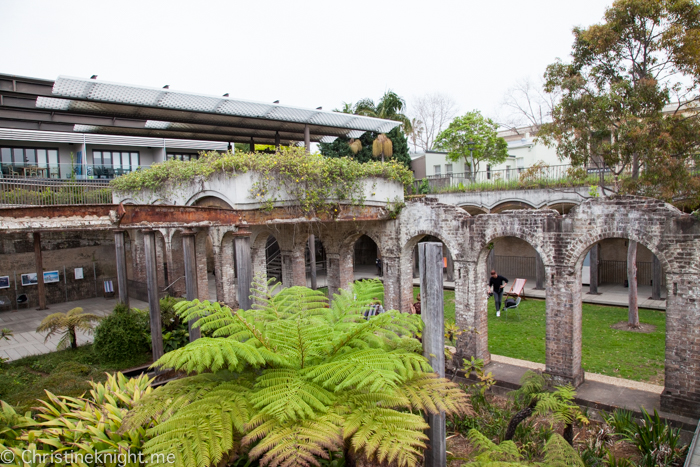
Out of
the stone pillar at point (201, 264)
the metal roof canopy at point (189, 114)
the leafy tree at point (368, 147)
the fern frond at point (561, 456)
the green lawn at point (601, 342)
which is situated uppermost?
the leafy tree at point (368, 147)

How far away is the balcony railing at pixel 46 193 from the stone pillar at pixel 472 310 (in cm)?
1142

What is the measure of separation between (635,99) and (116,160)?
79.0ft

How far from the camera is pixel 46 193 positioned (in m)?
13.8

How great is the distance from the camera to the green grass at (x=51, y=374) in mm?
5871

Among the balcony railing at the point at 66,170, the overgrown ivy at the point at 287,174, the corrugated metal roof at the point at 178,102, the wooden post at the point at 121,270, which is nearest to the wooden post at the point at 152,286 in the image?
the overgrown ivy at the point at 287,174

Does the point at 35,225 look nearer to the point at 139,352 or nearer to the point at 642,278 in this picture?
the point at 139,352

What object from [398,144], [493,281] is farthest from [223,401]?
[398,144]

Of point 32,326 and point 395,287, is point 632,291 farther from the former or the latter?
point 32,326

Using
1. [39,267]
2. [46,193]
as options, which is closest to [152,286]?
[46,193]

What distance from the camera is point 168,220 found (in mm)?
7457

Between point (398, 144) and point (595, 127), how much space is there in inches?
679

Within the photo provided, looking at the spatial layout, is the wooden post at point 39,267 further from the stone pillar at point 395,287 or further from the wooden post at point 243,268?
the stone pillar at point 395,287

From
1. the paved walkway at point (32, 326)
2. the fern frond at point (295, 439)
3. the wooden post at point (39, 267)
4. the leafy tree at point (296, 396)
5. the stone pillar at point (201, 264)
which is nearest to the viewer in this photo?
the fern frond at point (295, 439)

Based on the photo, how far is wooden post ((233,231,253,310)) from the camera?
27.0 ft
